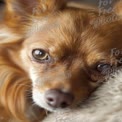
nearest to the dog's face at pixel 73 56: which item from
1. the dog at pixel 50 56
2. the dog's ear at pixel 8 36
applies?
the dog at pixel 50 56

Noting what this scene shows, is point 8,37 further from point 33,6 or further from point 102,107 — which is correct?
point 102,107

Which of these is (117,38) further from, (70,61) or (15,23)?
(15,23)

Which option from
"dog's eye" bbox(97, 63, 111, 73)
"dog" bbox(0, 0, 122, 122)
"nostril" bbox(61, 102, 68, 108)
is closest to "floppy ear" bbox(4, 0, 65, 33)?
"dog" bbox(0, 0, 122, 122)

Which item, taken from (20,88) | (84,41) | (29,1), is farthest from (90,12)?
(20,88)

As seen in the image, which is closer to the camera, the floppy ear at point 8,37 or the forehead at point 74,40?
the forehead at point 74,40

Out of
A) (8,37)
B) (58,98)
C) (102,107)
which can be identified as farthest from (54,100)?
(8,37)

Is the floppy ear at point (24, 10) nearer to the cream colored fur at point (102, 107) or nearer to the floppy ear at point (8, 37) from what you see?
the floppy ear at point (8, 37)

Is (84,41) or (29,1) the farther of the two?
(29,1)
